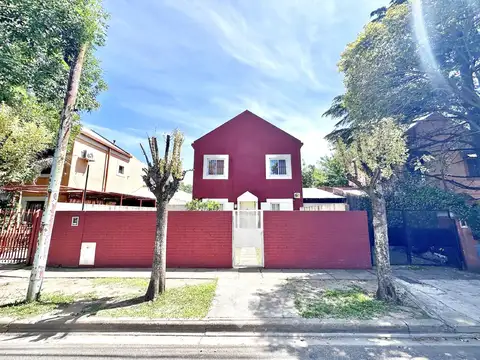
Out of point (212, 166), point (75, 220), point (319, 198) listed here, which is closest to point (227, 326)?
point (75, 220)

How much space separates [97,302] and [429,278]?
9.26 meters

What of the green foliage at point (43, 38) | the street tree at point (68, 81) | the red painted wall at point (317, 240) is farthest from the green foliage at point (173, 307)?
the green foliage at point (43, 38)

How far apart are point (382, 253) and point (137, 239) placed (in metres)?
7.42

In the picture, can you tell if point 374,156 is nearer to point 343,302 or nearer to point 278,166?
point 343,302

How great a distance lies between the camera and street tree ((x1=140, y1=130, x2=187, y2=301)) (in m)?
5.04

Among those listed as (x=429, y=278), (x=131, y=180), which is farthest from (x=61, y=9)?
(x=131, y=180)

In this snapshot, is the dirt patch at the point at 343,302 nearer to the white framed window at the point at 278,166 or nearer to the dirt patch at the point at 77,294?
the dirt patch at the point at 77,294

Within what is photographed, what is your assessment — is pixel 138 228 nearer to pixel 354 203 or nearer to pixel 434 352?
pixel 434 352

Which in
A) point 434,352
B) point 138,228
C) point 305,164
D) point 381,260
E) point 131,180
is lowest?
point 434,352

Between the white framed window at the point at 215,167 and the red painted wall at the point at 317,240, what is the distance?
273 inches

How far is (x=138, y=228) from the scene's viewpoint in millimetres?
7594

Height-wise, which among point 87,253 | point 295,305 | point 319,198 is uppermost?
point 319,198

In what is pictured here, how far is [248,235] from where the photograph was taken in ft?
25.2

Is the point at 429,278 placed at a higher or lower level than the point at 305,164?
lower
